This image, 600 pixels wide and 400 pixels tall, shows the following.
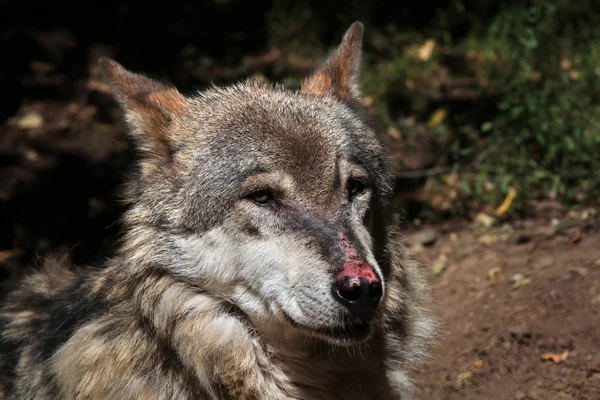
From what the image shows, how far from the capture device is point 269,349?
156 inches

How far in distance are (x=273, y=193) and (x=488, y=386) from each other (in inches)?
78.8

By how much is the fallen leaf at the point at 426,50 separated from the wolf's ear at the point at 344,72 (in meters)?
4.63

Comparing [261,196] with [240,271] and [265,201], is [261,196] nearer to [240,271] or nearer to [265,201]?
[265,201]

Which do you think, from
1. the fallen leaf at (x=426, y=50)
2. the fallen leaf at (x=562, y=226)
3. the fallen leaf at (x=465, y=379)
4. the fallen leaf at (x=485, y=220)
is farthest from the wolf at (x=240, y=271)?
the fallen leaf at (x=426, y=50)

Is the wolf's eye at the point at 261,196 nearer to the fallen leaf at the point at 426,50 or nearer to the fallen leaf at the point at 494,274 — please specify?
the fallen leaf at the point at 494,274

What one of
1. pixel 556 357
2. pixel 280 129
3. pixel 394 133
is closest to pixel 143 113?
pixel 280 129

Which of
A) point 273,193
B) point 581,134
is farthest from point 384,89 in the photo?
point 273,193

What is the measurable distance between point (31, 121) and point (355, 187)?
18.3 feet

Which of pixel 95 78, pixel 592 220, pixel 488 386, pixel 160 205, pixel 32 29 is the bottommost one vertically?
pixel 488 386

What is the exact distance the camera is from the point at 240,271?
3797 millimetres

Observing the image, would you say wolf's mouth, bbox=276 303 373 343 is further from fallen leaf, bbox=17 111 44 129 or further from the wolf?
fallen leaf, bbox=17 111 44 129

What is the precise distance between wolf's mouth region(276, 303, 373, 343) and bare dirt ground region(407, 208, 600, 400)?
131 cm

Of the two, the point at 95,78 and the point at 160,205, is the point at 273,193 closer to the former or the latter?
the point at 160,205

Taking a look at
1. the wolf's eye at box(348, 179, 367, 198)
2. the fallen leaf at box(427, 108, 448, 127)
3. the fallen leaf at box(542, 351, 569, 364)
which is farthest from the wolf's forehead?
the fallen leaf at box(427, 108, 448, 127)
